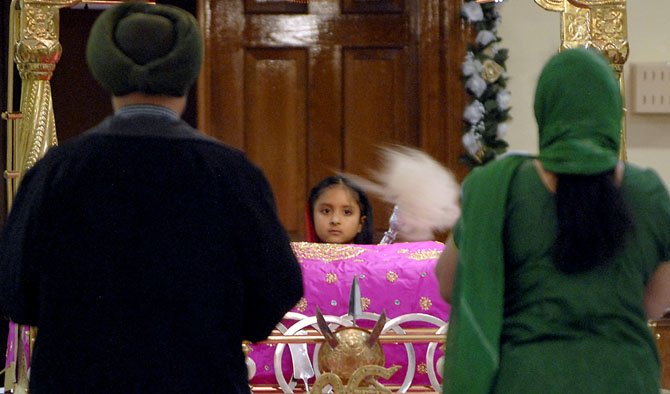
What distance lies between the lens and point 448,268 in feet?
8.73

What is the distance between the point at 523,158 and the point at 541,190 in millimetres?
91

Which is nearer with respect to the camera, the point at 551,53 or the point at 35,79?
the point at 35,79

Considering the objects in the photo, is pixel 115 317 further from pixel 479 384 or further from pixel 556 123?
pixel 556 123

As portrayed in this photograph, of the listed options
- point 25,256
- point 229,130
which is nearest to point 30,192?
point 25,256

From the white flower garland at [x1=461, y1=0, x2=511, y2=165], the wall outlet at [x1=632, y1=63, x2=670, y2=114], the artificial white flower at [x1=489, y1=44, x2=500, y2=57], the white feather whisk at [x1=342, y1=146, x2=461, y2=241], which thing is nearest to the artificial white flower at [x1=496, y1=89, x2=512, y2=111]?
the white flower garland at [x1=461, y1=0, x2=511, y2=165]

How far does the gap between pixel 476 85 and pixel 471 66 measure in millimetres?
109

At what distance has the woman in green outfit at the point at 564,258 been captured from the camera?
2.47 metres

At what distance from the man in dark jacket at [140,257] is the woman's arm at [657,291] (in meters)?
0.79

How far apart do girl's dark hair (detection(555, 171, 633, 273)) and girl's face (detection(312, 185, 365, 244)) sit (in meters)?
2.87

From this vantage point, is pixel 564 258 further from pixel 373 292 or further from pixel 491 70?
pixel 491 70

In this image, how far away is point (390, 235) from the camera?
5.29 m

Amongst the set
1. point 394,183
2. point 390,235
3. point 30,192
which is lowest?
point 390,235

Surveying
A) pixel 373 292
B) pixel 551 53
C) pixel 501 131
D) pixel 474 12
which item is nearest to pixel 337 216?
pixel 373 292

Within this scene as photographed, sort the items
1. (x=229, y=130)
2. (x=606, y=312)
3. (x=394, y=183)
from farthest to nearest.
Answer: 1. (x=229, y=130)
2. (x=394, y=183)
3. (x=606, y=312)
